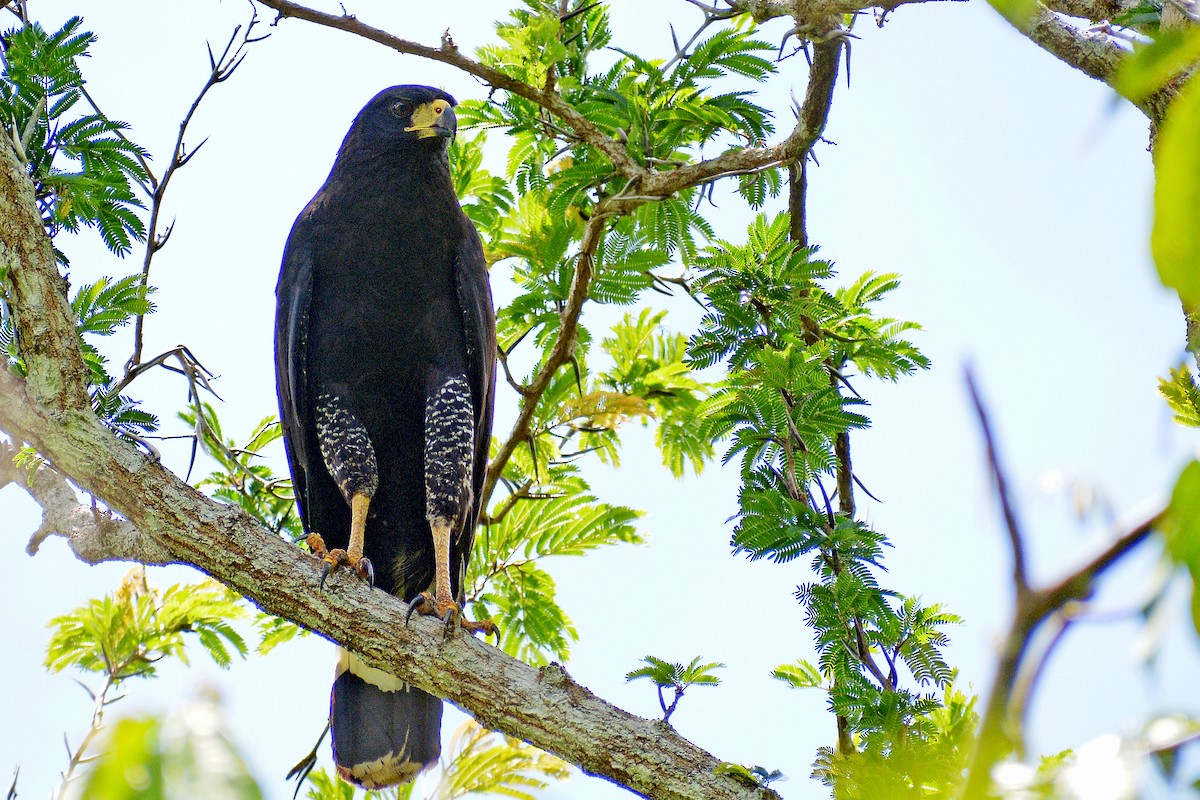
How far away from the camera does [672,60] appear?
433cm

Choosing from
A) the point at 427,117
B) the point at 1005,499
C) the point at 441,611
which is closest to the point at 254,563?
the point at 441,611

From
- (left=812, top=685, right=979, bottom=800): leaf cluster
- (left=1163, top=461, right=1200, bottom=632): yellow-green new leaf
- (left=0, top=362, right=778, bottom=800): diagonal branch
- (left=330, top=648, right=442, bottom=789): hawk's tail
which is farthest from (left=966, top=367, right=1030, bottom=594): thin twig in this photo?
(left=330, top=648, right=442, bottom=789): hawk's tail

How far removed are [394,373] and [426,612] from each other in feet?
4.23

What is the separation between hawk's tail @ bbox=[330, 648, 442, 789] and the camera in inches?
176

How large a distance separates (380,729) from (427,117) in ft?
8.55

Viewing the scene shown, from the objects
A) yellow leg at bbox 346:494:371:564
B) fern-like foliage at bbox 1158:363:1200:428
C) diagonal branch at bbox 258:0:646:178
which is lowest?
yellow leg at bbox 346:494:371:564

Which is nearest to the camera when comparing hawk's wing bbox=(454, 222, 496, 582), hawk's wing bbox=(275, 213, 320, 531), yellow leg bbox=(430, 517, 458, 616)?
yellow leg bbox=(430, 517, 458, 616)

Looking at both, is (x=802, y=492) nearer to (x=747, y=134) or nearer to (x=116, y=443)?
(x=747, y=134)

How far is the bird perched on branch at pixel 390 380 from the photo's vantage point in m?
4.52

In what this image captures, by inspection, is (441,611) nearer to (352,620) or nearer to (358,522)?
(352,620)

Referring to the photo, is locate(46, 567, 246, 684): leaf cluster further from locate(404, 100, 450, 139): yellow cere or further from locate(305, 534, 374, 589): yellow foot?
locate(404, 100, 450, 139): yellow cere

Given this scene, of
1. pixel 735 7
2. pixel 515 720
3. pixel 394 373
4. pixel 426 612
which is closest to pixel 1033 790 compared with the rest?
pixel 515 720

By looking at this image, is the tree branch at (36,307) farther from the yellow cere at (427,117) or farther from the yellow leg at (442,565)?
the yellow cere at (427,117)

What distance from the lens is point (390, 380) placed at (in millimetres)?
4672
